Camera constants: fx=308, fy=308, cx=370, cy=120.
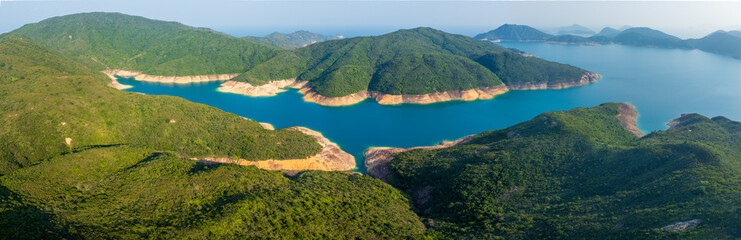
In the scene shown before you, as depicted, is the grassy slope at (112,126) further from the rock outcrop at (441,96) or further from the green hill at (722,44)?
the green hill at (722,44)

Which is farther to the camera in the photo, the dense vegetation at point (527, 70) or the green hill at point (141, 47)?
the green hill at point (141, 47)

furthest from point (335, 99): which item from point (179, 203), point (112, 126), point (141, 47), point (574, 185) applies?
point (141, 47)

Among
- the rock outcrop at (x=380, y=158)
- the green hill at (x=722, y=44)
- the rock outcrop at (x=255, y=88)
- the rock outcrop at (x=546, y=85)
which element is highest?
the green hill at (x=722, y=44)

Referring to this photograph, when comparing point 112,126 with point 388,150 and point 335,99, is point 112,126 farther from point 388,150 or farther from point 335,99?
point 335,99

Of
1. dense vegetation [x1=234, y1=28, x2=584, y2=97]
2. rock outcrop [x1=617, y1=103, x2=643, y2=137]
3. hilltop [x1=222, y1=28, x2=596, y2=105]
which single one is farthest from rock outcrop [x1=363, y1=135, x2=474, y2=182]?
dense vegetation [x1=234, y1=28, x2=584, y2=97]

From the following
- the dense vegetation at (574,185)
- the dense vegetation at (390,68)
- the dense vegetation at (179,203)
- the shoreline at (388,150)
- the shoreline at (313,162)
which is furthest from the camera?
the dense vegetation at (390,68)

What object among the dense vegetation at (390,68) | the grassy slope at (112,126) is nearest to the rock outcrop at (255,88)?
the dense vegetation at (390,68)

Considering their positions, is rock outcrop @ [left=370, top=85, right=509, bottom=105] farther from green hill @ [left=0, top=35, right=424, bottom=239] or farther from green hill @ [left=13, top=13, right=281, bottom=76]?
green hill @ [left=13, top=13, right=281, bottom=76]

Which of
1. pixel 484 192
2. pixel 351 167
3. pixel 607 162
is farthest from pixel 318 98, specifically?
pixel 607 162
